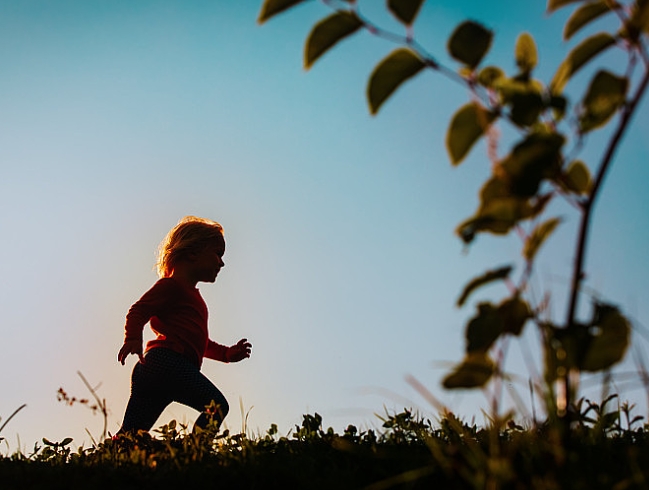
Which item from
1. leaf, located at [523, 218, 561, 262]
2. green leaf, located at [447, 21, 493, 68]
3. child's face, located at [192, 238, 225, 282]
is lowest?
leaf, located at [523, 218, 561, 262]

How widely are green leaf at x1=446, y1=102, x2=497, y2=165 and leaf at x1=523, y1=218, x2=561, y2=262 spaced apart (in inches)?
9.2

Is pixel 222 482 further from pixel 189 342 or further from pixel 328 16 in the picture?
pixel 189 342

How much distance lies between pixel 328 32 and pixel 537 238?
66 cm

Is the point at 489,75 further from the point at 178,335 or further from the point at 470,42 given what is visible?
the point at 178,335

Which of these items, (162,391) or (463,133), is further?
(162,391)

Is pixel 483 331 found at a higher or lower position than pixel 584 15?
lower

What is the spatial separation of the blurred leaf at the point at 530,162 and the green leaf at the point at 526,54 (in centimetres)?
24

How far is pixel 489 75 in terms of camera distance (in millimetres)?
1609

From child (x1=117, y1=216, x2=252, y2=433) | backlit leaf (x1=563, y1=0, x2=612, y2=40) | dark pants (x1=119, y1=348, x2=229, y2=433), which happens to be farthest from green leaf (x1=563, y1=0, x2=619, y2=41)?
dark pants (x1=119, y1=348, x2=229, y2=433)

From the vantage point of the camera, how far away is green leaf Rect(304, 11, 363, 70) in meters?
1.54

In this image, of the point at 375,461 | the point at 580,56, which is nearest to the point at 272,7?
the point at 580,56

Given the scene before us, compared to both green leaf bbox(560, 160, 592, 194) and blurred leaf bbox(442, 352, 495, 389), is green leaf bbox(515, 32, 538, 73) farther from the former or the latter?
blurred leaf bbox(442, 352, 495, 389)

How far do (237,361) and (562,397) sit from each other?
4431 mm

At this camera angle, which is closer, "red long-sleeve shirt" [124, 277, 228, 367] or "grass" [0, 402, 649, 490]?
"grass" [0, 402, 649, 490]
